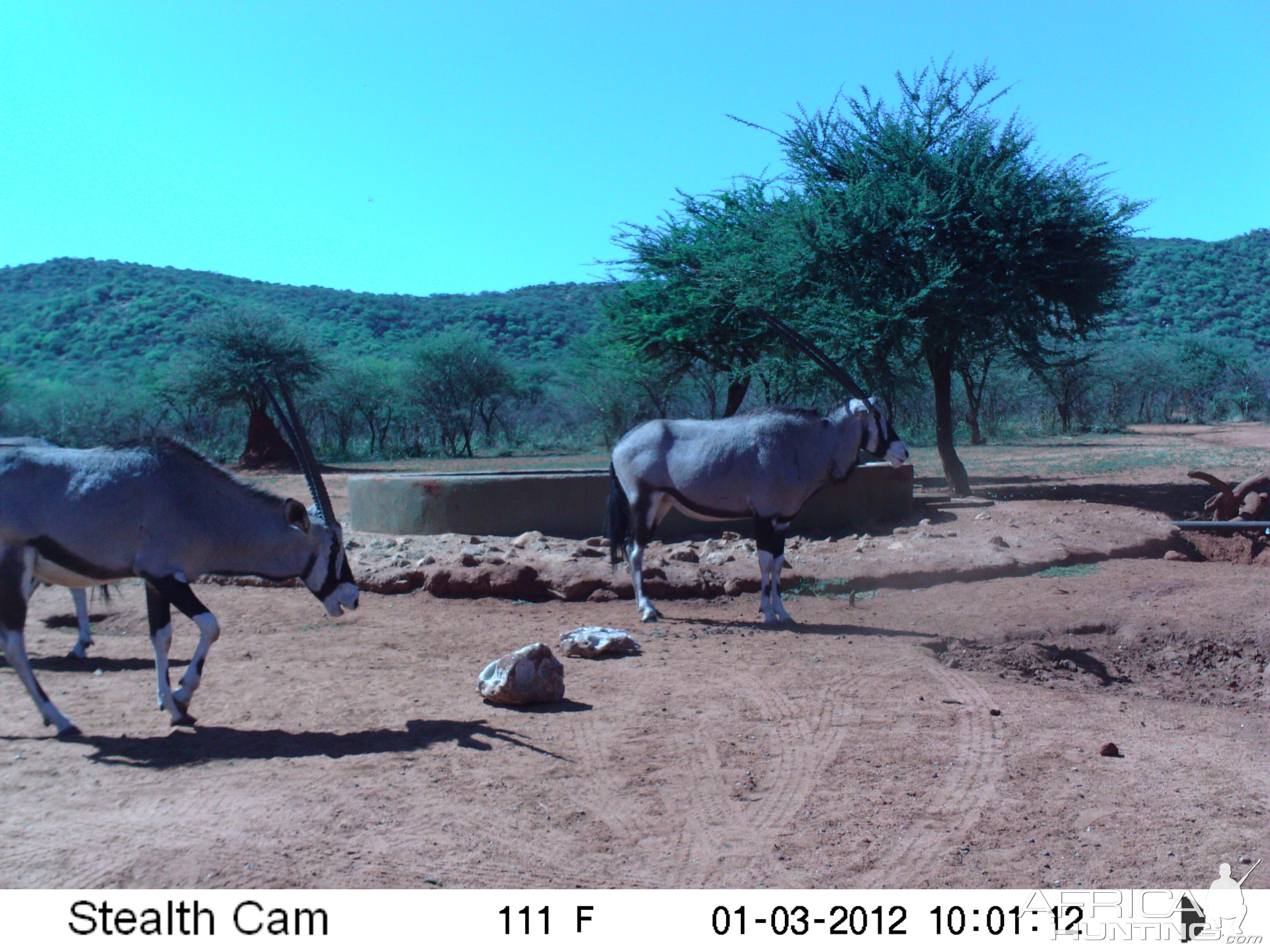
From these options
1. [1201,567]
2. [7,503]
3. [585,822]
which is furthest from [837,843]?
[1201,567]

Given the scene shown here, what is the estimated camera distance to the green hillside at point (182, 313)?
54000 mm

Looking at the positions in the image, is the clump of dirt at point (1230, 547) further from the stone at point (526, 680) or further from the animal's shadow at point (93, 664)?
the animal's shadow at point (93, 664)

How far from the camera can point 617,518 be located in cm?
948

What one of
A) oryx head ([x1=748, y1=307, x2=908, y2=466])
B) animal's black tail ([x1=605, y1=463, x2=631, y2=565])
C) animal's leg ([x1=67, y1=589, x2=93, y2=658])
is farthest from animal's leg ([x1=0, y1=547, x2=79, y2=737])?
oryx head ([x1=748, y1=307, x2=908, y2=466])

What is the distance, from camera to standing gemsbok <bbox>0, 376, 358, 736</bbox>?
214 inches

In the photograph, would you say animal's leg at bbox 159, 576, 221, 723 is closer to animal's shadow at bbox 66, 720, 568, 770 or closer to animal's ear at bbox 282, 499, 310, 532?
animal's shadow at bbox 66, 720, 568, 770

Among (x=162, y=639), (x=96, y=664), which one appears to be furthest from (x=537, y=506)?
(x=162, y=639)

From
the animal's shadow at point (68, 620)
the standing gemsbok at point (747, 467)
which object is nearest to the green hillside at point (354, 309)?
the standing gemsbok at point (747, 467)

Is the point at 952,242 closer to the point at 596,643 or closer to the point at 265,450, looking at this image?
the point at 596,643

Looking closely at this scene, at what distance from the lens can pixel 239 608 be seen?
31.4 feet

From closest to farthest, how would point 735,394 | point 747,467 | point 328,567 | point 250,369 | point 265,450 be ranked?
Result: point 328,567
point 747,467
point 735,394
point 265,450
point 250,369

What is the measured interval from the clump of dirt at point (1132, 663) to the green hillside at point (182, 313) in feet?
126

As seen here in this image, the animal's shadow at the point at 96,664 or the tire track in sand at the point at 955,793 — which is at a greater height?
the animal's shadow at the point at 96,664

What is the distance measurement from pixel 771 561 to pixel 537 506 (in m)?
4.44
